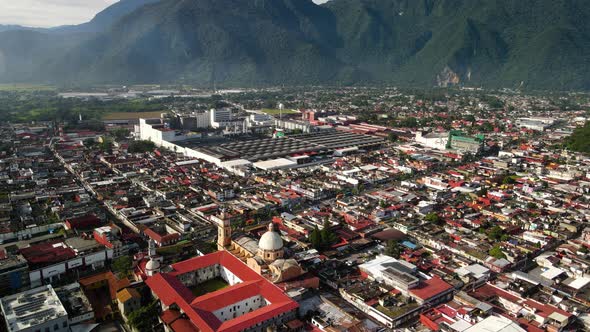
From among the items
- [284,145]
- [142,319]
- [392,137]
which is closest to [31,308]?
[142,319]

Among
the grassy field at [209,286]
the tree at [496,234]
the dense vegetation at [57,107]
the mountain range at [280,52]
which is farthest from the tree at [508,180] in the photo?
the mountain range at [280,52]

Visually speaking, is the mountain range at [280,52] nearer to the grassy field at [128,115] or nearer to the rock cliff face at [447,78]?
the rock cliff face at [447,78]

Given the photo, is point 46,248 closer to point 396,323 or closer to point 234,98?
point 396,323

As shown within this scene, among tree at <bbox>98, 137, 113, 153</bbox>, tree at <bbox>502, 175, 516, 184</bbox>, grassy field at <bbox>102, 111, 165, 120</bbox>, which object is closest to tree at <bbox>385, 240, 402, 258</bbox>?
tree at <bbox>502, 175, 516, 184</bbox>

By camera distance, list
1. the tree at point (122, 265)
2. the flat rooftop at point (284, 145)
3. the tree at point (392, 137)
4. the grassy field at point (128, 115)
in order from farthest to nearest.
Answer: the grassy field at point (128, 115) → the tree at point (392, 137) → the flat rooftop at point (284, 145) → the tree at point (122, 265)

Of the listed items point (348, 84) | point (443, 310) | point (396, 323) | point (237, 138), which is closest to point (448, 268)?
point (443, 310)

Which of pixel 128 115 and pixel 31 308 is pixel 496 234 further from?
pixel 128 115

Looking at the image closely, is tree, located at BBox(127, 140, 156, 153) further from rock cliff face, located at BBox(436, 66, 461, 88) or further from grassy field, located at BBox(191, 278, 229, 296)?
rock cliff face, located at BBox(436, 66, 461, 88)
